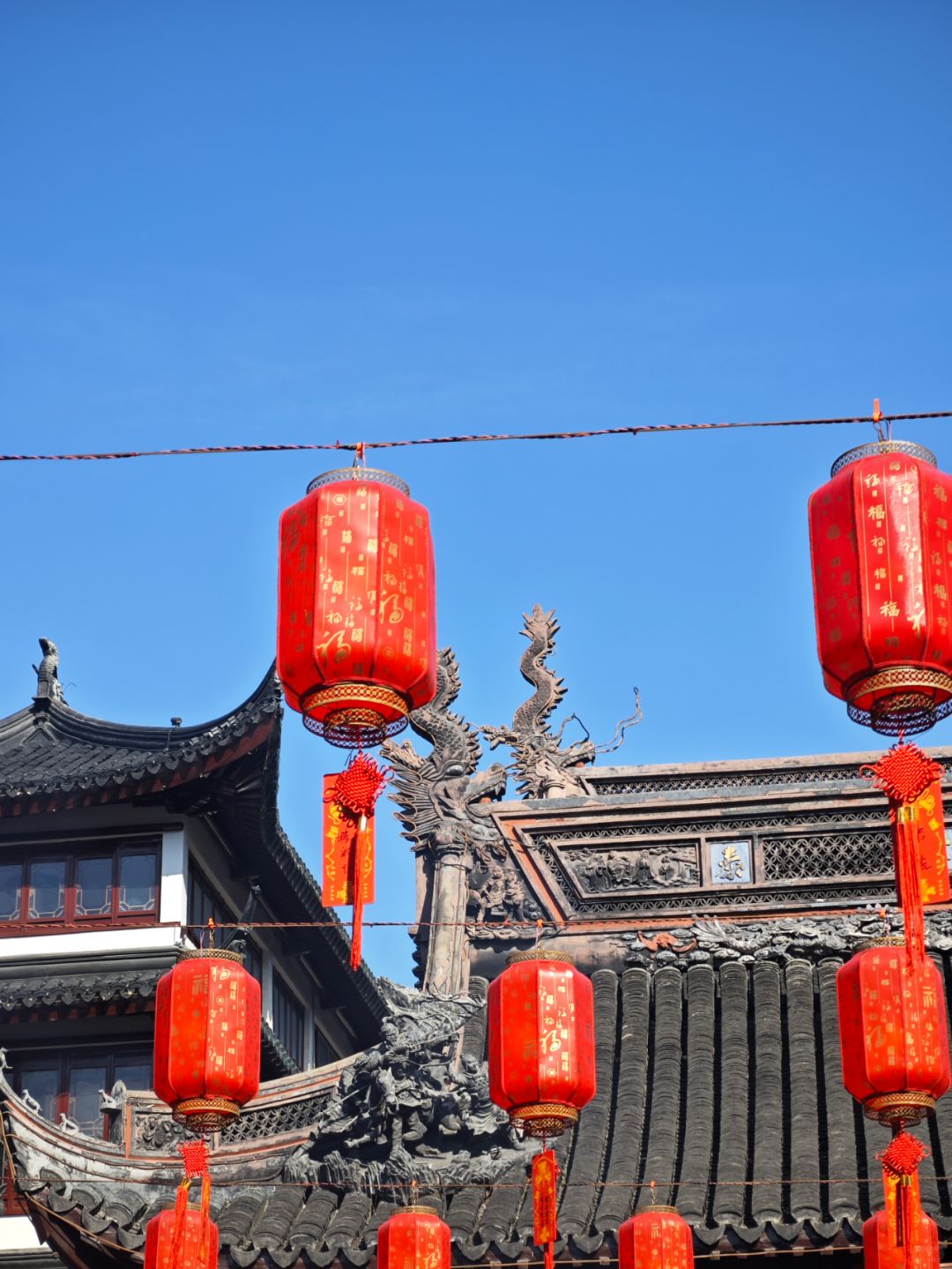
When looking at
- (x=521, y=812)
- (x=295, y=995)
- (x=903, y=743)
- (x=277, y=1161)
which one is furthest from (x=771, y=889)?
(x=295, y=995)

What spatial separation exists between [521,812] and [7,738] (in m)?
7.22

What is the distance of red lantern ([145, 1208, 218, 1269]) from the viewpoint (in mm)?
12984

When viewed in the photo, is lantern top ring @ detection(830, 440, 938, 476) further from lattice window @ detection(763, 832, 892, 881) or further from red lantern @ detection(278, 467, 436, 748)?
lattice window @ detection(763, 832, 892, 881)

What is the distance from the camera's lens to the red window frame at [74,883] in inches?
766

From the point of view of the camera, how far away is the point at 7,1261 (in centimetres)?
1784

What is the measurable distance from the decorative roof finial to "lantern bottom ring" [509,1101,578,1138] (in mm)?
10814

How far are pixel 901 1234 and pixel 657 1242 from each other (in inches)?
65.7

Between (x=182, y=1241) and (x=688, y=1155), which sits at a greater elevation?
(x=688, y=1155)

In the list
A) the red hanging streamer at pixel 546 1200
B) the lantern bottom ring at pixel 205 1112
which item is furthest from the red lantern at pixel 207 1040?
the red hanging streamer at pixel 546 1200

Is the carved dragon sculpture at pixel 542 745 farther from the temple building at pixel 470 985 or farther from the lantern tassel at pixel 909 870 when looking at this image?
the lantern tassel at pixel 909 870

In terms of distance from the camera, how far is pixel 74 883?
64.7ft

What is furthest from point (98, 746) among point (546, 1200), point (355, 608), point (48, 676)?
point (355, 608)

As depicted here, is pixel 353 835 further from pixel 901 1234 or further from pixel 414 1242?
pixel 901 1234

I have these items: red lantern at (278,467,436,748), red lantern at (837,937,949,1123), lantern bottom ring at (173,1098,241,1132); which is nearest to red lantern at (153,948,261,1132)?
lantern bottom ring at (173,1098,241,1132)
